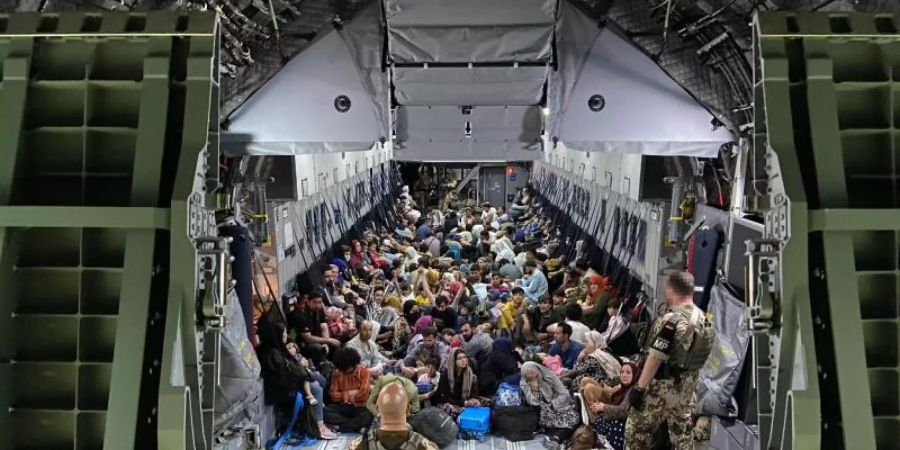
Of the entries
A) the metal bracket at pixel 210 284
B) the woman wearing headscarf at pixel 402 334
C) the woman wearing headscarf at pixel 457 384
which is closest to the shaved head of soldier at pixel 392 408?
the metal bracket at pixel 210 284

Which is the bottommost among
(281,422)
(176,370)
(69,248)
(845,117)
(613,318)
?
(281,422)

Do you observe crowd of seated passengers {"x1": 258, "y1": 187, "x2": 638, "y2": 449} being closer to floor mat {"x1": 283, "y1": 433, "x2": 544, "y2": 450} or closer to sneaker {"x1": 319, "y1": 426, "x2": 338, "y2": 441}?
sneaker {"x1": 319, "y1": 426, "x2": 338, "y2": 441}

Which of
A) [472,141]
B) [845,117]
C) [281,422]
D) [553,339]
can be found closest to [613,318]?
[553,339]

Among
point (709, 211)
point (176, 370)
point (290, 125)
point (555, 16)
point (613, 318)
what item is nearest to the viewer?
point (176, 370)

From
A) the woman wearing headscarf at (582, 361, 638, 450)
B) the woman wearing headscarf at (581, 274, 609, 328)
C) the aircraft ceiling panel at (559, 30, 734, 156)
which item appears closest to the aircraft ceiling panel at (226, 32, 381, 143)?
the aircraft ceiling panel at (559, 30, 734, 156)

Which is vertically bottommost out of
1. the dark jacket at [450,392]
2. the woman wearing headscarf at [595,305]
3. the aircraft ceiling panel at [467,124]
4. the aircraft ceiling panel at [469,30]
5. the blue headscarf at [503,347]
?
the dark jacket at [450,392]

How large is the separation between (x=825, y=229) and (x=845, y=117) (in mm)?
597

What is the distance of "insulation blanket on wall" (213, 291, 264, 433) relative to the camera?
6047 mm

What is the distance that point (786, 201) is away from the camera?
281 cm

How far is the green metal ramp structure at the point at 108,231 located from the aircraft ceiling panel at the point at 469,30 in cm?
283

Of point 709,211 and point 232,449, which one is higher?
point 709,211

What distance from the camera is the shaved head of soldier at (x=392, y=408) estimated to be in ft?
12.9

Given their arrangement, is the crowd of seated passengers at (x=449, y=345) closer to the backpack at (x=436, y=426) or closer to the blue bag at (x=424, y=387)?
the blue bag at (x=424, y=387)

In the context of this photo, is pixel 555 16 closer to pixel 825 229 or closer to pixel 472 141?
pixel 472 141
